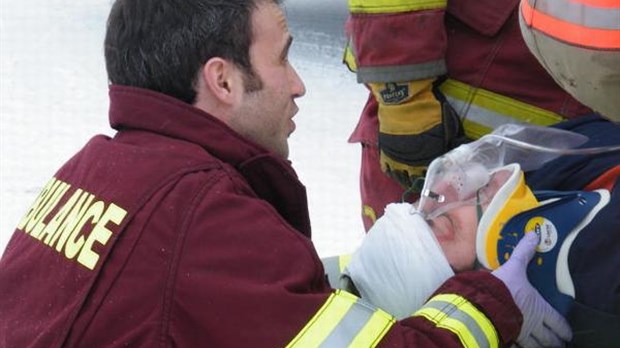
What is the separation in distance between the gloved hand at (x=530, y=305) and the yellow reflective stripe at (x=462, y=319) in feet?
0.26

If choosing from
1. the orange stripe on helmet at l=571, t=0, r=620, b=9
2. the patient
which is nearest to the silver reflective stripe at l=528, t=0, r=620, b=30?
the orange stripe on helmet at l=571, t=0, r=620, b=9

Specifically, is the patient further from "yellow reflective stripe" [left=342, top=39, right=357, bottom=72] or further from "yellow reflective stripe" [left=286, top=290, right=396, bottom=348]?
"yellow reflective stripe" [left=342, top=39, right=357, bottom=72]

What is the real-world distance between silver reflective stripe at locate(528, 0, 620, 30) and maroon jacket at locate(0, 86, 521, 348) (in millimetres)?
430

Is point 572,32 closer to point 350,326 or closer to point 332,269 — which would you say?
point 350,326

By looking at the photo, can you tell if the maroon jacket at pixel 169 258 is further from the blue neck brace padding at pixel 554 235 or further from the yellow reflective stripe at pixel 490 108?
the yellow reflective stripe at pixel 490 108

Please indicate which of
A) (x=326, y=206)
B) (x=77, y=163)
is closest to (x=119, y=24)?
(x=77, y=163)

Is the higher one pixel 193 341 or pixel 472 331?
pixel 193 341

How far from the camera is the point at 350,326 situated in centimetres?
125

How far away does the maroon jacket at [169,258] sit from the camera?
1.21 metres

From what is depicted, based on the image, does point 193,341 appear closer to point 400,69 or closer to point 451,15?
point 400,69

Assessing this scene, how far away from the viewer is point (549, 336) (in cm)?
146

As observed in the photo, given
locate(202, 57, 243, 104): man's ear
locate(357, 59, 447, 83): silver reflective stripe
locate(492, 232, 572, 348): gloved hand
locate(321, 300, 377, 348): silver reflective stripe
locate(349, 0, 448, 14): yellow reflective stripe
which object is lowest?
locate(492, 232, 572, 348): gloved hand

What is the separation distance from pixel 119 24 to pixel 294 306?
1.78ft

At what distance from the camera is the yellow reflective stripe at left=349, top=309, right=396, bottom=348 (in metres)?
1.23
